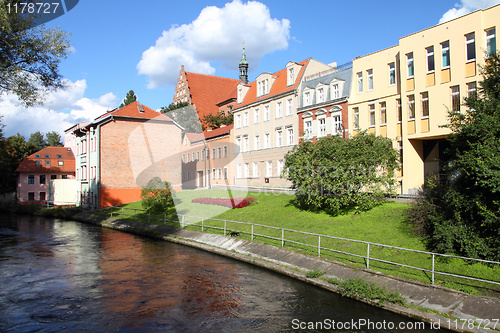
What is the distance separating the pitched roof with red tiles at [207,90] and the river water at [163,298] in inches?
2842

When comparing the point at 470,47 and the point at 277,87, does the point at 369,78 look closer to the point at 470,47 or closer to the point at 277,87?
the point at 470,47

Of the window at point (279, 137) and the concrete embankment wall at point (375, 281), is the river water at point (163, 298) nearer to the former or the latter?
the concrete embankment wall at point (375, 281)

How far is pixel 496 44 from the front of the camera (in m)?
20.5

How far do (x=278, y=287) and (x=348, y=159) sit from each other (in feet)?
35.5

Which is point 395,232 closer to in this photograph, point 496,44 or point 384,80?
point 496,44

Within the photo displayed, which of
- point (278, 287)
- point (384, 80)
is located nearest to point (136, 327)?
point (278, 287)

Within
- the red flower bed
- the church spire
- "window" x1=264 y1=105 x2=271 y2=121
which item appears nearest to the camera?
the red flower bed

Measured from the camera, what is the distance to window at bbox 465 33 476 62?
21.6 metres

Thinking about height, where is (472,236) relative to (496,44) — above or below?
below

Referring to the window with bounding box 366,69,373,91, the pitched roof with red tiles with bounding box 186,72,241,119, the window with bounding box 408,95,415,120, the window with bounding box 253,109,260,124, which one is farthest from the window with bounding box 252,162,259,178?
the pitched roof with red tiles with bounding box 186,72,241,119

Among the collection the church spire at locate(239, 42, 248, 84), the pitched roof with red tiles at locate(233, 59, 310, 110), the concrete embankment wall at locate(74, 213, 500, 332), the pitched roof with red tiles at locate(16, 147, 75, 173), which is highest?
the church spire at locate(239, 42, 248, 84)

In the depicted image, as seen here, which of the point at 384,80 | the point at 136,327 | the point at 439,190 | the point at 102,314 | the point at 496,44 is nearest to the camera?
the point at 136,327

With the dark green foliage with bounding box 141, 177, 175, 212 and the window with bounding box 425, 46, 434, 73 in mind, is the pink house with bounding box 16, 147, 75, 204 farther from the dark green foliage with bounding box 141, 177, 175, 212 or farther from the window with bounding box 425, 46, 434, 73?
the window with bounding box 425, 46, 434, 73

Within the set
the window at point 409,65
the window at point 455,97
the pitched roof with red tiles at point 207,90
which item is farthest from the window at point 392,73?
the pitched roof with red tiles at point 207,90
